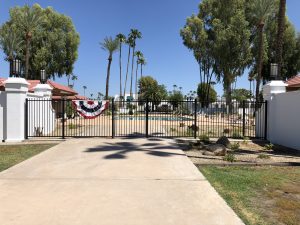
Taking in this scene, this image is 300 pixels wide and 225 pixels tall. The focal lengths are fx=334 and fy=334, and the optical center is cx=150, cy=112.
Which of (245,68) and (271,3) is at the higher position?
(271,3)

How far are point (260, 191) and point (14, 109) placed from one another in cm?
1146

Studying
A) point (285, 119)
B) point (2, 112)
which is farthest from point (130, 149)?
point (285, 119)

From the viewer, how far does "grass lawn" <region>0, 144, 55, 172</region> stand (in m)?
9.95

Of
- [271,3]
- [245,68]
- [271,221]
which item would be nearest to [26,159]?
[271,221]

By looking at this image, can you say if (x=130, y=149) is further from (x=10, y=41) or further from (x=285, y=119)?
(x=10, y=41)

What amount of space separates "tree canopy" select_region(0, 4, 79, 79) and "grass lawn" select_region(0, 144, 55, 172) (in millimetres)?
33342

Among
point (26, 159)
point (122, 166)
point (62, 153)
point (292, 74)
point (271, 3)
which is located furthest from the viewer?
point (292, 74)

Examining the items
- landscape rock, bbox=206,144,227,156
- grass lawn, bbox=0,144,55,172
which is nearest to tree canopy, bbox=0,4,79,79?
grass lawn, bbox=0,144,55,172

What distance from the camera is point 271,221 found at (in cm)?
524

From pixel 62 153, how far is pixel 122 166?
3.13 meters

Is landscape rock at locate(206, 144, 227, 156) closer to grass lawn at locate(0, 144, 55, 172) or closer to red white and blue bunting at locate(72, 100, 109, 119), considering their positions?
grass lawn at locate(0, 144, 55, 172)

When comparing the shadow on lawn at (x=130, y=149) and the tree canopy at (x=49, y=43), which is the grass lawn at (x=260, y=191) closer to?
the shadow on lawn at (x=130, y=149)

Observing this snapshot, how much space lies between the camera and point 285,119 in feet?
46.9

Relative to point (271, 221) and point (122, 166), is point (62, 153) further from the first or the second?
point (271, 221)
